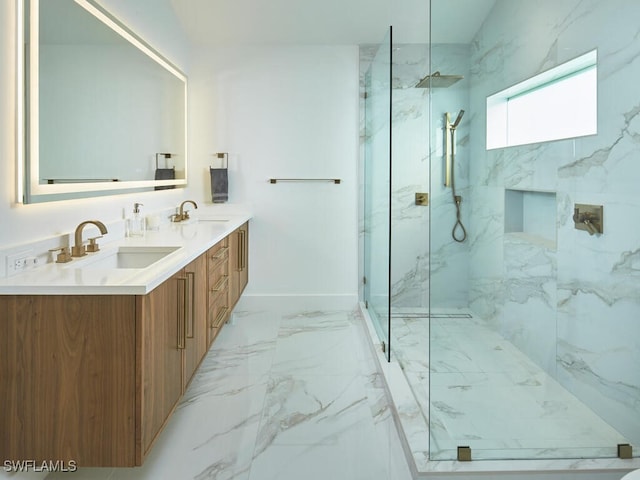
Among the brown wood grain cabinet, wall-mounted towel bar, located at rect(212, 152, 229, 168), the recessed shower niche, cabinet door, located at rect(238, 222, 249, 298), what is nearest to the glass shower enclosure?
the recessed shower niche

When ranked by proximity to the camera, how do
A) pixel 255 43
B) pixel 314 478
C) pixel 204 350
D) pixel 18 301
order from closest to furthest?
pixel 18 301, pixel 314 478, pixel 204 350, pixel 255 43

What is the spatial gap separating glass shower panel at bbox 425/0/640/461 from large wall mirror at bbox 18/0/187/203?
1566 millimetres

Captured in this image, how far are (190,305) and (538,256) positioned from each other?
4.81 ft

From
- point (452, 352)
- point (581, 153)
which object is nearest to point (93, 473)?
point (452, 352)

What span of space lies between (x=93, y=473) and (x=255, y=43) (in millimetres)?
3624

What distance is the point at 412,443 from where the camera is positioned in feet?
7.47

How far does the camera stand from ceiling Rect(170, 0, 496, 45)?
4.17 m

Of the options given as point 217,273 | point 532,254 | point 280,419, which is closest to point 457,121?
point 532,254

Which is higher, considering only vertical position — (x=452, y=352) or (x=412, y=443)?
(x=452, y=352)

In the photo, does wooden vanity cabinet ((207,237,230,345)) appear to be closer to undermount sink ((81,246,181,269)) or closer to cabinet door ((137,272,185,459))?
undermount sink ((81,246,181,269))

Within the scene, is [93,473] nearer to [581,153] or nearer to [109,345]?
[109,345]

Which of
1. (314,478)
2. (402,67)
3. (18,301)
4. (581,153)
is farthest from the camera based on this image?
(402,67)

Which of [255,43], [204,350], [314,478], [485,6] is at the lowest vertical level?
[314,478]

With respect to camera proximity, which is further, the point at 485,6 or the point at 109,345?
the point at 485,6
